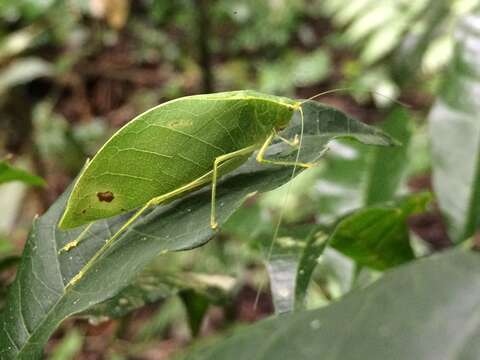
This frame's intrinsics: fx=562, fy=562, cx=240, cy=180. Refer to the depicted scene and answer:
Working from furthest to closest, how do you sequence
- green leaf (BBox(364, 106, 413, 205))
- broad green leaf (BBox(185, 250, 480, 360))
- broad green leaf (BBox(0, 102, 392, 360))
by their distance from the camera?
green leaf (BBox(364, 106, 413, 205)) < broad green leaf (BBox(0, 102, 392, 360)) < broad green leaf (BBox(185, 250, 480, 360))

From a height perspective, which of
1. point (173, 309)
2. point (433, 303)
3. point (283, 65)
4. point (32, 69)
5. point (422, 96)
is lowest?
point (173, 309)

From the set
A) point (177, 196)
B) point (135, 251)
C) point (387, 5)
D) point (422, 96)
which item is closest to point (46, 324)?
point (135, 251)

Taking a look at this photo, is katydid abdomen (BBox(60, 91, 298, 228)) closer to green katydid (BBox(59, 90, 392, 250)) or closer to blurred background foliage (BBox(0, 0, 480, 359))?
green katydid (BBox(59, 90, 392, 250))

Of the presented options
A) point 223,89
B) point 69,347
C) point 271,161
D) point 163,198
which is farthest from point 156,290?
point 223,89

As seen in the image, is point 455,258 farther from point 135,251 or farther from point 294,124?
point 294,124

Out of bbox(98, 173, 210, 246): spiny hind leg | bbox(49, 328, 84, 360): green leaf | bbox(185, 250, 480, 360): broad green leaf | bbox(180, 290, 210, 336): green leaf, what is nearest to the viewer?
bbox(185, 250, 480, 360): broad green leaf

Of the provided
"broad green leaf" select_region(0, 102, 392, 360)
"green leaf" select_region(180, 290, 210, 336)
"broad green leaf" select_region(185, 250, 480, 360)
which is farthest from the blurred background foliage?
"broad green leaf" select_region(185, 250, 480, 360)
